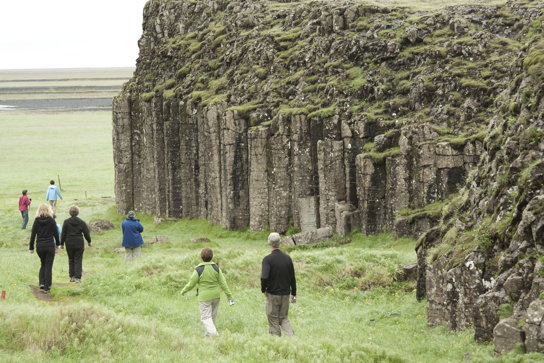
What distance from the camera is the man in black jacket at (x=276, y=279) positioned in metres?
21.5

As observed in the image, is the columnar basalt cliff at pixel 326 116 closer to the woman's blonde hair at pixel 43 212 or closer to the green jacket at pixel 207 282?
Result: the green jacket at pixel 207 282

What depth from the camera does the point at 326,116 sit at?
169ft

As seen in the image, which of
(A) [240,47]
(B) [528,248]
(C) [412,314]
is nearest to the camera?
(B) [528,248]

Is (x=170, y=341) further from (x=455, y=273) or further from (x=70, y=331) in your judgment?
(x=455, y=273)

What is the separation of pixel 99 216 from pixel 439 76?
33996 millimetres

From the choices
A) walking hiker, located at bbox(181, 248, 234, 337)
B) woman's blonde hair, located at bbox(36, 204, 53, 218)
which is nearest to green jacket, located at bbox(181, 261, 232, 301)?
walking hiker, located at bbox(181, 248, 234, 337)

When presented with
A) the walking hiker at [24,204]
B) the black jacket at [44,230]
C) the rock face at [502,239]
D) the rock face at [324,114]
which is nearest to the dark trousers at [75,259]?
the black jacket at [44,230]

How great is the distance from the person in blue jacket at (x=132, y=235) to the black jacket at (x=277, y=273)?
46.4ft

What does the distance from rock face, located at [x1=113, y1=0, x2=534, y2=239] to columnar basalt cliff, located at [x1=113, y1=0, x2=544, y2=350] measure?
92mm

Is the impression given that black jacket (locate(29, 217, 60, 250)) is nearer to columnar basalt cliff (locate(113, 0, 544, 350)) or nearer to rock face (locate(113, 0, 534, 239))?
columnar basalt cliff (locate(113, 0, 544, 350))

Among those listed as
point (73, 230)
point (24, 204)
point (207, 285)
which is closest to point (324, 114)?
point (24, 204)

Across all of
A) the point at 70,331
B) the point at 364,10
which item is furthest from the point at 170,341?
the point at 364,10

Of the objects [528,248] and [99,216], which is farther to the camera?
[99,216]

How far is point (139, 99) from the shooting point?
73625mm
